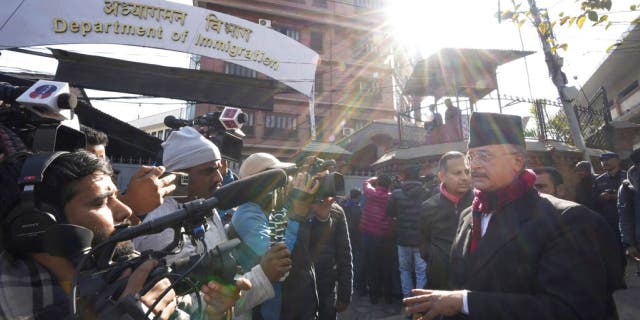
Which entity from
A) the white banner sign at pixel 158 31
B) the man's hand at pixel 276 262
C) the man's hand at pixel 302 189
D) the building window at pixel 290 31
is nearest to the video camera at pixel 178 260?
the man's hand at pixel 276 262

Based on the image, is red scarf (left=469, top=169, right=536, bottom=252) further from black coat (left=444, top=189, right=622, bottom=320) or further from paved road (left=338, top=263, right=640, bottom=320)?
paved road (left=338, top=263, right=640, bottom=320)

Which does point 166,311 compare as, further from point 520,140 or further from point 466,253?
point 520,140

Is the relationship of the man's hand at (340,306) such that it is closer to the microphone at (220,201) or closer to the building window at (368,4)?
the microphone at (220,201)

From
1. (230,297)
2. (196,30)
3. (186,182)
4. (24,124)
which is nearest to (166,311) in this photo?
(230,297)

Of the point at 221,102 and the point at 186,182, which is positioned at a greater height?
the point at 221,102

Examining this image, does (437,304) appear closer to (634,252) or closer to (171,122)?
(171,122)

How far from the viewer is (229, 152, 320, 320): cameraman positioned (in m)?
1.96

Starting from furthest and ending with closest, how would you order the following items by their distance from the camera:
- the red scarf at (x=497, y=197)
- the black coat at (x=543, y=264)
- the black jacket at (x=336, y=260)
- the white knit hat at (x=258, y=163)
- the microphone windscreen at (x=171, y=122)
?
the microphone windscreen at (x=171, y=122) → the black jacket at (x=336, y=260) → the white knit hat at (x=258, y=163) → the red scarf at (x=497, y=197) → the black coat at (x=543, y=264)

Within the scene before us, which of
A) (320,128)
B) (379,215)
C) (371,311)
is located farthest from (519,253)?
(320,128)

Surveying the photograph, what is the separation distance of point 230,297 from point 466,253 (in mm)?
1471

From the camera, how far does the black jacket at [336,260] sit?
310 cm

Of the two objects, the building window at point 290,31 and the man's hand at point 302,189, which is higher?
the building window at point 290,31

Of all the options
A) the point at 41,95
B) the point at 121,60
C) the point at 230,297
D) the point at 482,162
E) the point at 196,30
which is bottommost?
the point at 230,297

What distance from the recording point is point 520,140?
1948 mm
